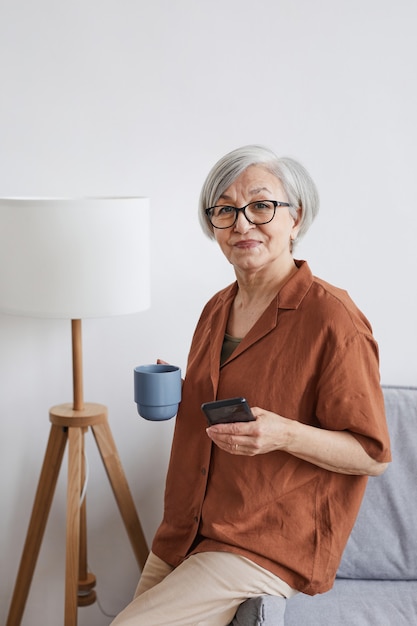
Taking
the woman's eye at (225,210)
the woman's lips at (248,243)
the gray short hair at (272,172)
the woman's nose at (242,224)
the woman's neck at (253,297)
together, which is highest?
the gray short hair at (272,172)

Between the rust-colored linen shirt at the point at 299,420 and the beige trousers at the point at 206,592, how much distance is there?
0.03m

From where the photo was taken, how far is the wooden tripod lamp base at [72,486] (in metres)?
2.10

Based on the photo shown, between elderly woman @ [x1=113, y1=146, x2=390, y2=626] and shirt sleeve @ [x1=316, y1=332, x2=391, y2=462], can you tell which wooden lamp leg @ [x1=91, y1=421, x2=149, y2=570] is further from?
shirt sleeve @ [x1=316, y1=332, x2=391, y2=462]

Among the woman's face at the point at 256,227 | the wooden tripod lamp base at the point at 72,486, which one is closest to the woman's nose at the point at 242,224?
the woman's face at the point at 256,227

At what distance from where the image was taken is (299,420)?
162 cm

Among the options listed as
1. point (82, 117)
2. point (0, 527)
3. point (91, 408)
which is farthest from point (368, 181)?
point (0, 527)

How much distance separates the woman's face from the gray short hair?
1 centimetres

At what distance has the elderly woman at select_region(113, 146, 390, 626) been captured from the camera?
5.07ft

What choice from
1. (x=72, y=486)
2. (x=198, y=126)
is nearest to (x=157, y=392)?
(x=72, y=486)

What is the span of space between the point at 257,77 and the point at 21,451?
4.56ft

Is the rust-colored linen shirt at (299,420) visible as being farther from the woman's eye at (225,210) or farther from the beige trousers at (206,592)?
the woman's eye at (225,210)

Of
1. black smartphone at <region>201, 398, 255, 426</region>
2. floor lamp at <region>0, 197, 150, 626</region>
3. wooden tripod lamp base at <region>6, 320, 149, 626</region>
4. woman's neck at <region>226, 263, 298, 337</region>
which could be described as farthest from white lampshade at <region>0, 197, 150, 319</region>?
black smartphone at <region>201, 398, 255, 426</region>

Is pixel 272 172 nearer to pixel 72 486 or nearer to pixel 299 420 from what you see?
pixel 299 420

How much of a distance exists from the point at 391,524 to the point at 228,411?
2.79ft
